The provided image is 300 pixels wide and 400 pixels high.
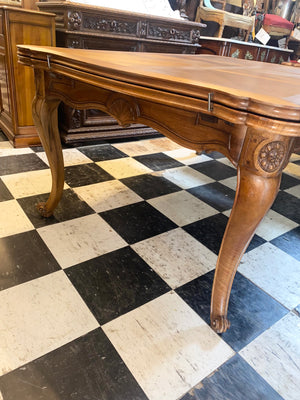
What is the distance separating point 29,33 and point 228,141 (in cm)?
179

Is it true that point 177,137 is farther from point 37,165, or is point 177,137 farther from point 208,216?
point 37,165

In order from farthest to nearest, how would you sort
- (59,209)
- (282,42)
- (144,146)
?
(282,42) → (144,146) → (59,209)

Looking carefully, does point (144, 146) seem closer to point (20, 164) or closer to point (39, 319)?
point (20, 164)

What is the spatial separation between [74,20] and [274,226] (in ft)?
5.68

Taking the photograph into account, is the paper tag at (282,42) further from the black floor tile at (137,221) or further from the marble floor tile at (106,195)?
the black floor tile at (137,221)

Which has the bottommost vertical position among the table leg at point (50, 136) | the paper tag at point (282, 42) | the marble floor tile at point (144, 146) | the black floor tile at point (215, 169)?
the marble floor tile at point (144, 146)

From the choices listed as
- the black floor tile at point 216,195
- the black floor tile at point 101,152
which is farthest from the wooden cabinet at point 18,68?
the black floor tile at point 216,195

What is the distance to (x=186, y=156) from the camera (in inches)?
89.4

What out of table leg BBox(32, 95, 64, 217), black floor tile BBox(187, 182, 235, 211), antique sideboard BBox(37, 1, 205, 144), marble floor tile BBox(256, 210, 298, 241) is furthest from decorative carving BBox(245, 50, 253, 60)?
table leg BBox(32, 95, 64, 217)

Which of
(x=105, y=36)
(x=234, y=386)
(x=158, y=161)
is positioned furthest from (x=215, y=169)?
(x=234, y=386)

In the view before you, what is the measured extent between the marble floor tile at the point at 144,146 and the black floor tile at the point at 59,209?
30.8 inches

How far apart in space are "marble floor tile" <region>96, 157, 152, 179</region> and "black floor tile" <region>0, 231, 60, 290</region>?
29.7 inches

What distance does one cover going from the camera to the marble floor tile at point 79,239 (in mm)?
1134

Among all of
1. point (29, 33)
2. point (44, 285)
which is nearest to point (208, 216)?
point (44, 285)
